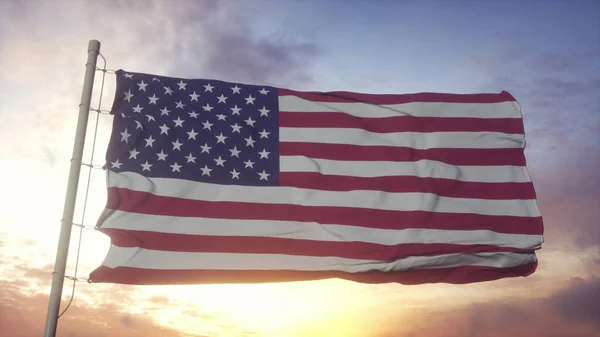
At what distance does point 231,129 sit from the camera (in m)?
12.4

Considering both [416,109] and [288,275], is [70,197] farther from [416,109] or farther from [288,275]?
[416,109]

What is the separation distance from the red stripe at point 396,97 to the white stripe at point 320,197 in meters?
2.02

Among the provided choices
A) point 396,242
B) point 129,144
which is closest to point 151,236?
point 129,144

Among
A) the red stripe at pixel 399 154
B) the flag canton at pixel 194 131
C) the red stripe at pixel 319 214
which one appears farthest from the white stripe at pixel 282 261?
the red stripe at pixel 399 154

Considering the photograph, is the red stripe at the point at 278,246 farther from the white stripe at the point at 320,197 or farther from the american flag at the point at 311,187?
the white stripe at the point at 320,197

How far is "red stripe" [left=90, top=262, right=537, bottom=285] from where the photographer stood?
35.3ft

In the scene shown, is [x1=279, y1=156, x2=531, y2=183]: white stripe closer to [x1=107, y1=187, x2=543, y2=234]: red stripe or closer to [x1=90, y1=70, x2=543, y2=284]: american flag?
[x1=90, y1=70, x2=543, y2=284]: american flag

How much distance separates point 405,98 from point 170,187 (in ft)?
15.6

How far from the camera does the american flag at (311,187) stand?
1120 centimetres

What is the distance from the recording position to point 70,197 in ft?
33.1

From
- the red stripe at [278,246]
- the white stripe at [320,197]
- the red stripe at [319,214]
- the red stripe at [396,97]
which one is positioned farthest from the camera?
the red stripe at [396,97]

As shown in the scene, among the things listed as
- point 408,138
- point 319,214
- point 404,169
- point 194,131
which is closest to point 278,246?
point 319,214

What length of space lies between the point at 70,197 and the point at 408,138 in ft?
19.7

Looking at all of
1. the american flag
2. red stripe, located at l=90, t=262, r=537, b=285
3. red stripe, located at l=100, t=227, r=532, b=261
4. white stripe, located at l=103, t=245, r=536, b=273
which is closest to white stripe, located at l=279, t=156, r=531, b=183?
the american flag
